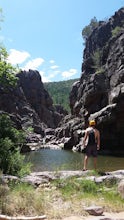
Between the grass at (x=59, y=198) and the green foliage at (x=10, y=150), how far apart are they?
72.6 inches

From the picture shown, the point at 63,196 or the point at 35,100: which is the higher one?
the point at 35,100

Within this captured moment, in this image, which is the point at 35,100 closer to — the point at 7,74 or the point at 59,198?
the point at 7,74

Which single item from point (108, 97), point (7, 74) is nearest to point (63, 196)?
point (7, 74)

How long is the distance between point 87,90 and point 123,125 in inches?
562

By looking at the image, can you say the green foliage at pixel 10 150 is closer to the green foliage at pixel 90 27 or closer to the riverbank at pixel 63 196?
the riverbank at pixel 63 196

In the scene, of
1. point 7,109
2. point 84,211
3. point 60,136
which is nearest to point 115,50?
point 60,136

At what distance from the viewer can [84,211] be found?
7.36 meters

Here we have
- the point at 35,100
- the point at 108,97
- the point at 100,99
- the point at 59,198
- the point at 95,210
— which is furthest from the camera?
the point at 35,100

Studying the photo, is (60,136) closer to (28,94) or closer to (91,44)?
(91,44)

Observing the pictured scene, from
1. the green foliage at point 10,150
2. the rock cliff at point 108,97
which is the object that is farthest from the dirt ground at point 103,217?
the rock cliff at point 108,97

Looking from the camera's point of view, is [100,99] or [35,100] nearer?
[100,99]

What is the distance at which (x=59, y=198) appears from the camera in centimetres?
820

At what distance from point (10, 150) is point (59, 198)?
4273 mm

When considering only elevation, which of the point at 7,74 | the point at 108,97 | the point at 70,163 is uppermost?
the point at 108,97
